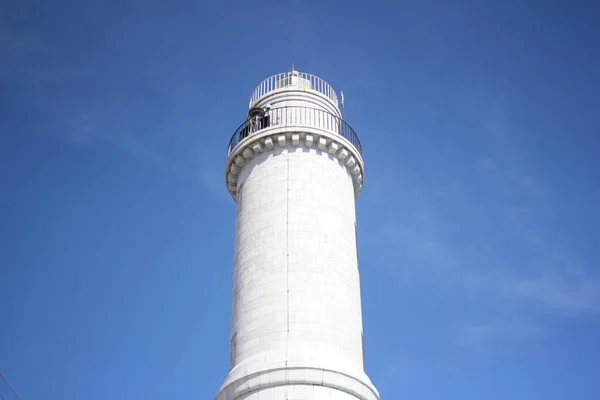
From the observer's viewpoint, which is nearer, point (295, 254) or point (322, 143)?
point (295, 254)

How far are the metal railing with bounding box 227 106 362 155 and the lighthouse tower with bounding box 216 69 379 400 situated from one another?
0.19 ft

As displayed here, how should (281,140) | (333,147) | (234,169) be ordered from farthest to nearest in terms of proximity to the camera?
(234,169), (333,147), (281,140)

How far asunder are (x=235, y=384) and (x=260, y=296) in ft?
12.8

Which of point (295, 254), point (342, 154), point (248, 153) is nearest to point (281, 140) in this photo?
point (248, 153)

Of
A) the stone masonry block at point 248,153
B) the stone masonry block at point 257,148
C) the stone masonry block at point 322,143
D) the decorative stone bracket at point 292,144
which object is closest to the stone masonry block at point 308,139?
the decorative stone bracket at point 292,144

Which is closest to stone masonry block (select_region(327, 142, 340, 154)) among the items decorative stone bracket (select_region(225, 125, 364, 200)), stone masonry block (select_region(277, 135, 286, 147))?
decorative stone bracket (select_region(225, 125, 364, 200))

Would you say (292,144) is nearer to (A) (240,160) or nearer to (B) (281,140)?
(B) (281,140)

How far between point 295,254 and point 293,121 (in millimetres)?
7711

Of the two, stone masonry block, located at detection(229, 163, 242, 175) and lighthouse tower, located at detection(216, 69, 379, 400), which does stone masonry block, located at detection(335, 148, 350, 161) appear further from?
stone masonry block, located at detection(229, 163, 242, 175)

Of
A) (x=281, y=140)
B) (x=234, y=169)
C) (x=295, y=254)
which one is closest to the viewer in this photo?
(x=295, y=254)

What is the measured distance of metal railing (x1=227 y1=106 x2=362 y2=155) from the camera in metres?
39.4

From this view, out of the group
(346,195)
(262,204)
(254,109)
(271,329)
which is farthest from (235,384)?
(254,109)

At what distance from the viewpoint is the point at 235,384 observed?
31.8 metres

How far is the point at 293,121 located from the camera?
39.2m
